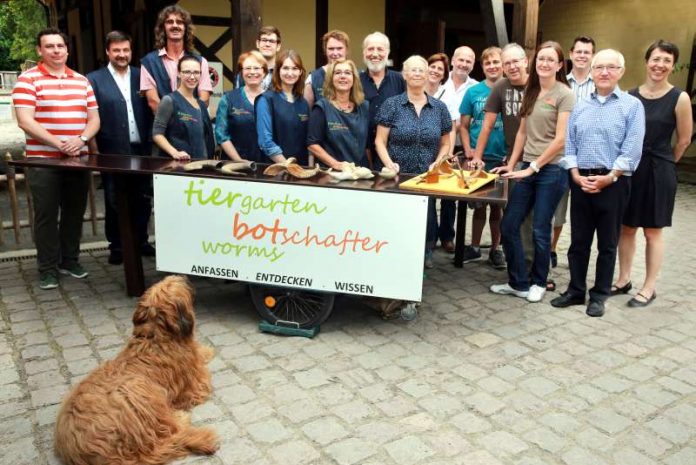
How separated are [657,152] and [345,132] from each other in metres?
2.41

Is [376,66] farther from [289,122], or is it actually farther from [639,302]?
[639,302]

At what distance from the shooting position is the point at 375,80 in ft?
16.8

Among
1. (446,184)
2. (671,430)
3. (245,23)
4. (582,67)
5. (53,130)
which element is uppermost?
(245,23)

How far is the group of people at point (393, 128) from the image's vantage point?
4.37 metres

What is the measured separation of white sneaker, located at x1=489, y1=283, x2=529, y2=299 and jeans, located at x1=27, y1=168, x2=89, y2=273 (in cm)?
357

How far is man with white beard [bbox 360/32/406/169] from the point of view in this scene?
16.1 feet

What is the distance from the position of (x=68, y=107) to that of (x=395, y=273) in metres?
2.95

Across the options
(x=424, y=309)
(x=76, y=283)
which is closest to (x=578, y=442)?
(x=424, y=309)

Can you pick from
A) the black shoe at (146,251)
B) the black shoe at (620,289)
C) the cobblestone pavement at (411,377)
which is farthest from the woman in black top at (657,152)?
the black shoe at (146,251)

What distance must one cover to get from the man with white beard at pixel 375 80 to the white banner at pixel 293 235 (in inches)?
52.4

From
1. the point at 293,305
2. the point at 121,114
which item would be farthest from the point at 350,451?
the point at 121,114

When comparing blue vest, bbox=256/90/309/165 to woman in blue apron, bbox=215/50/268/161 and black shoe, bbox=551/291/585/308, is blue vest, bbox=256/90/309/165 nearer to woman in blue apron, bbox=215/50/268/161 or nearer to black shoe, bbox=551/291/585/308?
woman in blue apron, bbox=215/50/268/161

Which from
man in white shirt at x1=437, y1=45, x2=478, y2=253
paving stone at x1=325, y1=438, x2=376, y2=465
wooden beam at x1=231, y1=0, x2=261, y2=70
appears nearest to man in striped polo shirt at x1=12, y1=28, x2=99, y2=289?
wooden beam at x1=231, y1=0, x2=261, y2=70

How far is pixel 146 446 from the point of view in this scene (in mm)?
2529
